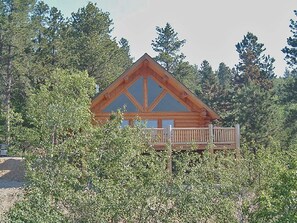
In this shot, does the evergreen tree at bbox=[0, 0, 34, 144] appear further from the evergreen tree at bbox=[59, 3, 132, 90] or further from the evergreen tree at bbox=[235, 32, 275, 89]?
the evergreen tree at bbox=[235, 32, 275, 89]

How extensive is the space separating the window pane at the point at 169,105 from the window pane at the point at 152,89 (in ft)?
1.34

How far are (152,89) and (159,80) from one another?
598 millimetres

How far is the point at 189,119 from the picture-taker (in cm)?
2333

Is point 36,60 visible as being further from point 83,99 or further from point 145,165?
point 145,165

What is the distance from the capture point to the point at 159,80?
2317 centimetres

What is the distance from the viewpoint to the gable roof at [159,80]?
74.2 feet

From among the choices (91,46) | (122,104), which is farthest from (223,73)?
(122,104)

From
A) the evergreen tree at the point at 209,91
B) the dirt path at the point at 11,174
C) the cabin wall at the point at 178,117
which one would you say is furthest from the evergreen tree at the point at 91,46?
the cabin wall at the point at 178,117

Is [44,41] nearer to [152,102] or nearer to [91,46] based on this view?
[91,46]

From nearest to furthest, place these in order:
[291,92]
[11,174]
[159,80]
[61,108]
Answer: [61,108], [159,80], [11,174], [291,92]

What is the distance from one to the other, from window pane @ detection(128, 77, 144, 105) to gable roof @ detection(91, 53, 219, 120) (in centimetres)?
48

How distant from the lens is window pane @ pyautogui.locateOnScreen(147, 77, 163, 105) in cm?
2325

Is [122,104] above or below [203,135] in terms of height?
above

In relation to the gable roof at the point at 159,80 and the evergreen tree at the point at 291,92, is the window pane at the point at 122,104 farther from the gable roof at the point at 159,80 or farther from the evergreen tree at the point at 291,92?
the evergreen tree at the point at 291,92
